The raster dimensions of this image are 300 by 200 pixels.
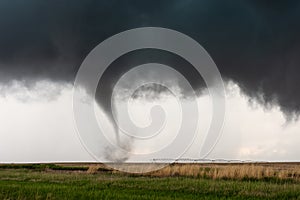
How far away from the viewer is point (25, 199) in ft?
61.7

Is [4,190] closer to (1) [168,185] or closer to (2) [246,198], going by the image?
(1) [168,185]

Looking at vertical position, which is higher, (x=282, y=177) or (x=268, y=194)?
(x=282, y=177)

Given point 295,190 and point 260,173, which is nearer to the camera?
point 295,190

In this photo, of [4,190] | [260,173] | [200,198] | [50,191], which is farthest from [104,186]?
[260,173]

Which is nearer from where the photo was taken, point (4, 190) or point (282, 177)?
point (4, 190)

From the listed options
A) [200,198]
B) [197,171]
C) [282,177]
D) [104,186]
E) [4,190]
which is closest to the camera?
[200,198]

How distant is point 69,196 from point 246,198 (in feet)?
28.0

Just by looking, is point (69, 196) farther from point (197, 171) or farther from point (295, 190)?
point (197, 171)

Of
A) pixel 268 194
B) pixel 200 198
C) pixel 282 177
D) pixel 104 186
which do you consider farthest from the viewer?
pixel 282 177

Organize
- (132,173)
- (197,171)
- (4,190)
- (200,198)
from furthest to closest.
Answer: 1. (132,173)
2. (197,171)
3. (4,190)
4. (200,198)

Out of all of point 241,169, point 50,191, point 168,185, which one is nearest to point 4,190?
point 50,191

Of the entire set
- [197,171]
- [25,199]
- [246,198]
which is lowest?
[25,199]

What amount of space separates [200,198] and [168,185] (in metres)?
5.29

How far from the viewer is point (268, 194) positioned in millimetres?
20203
